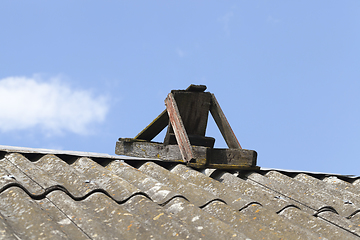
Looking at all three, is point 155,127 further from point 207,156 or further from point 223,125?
point 207,156

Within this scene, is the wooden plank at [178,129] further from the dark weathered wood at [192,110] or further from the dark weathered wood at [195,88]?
the dark weathered wood at [195,88]

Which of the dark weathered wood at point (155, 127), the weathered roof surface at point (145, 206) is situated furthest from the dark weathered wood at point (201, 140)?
the weathered roof surface at point (145, 206)

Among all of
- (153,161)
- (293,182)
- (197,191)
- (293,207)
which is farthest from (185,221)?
(293,182)

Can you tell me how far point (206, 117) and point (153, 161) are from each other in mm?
1064

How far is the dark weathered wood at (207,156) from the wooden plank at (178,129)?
69 millimetres

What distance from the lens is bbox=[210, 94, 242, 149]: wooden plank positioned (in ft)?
13.7

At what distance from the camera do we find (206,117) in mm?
4441

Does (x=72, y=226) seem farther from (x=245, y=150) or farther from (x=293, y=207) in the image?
(x=245, y=150)

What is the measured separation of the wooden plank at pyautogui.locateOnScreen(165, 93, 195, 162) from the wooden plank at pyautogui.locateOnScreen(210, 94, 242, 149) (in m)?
0.58

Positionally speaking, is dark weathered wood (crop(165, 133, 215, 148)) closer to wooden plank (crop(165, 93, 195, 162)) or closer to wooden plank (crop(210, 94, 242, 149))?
wooden plank (crop(210, 94, 242, 149))

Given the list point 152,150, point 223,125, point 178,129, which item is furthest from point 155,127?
point 223,125

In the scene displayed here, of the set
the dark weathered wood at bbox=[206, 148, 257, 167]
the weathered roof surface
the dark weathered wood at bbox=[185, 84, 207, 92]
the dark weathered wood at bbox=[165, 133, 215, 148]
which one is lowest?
the weathered roof surface

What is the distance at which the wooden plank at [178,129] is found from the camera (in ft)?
12.0

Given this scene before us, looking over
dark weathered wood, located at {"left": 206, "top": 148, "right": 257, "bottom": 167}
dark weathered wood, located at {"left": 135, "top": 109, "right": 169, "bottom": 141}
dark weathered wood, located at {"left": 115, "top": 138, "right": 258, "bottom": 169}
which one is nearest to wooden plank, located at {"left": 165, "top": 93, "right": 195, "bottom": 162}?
dark weathered wood, located at {"left": 115, "top": 138, "right": 258, "bottom": 169}
